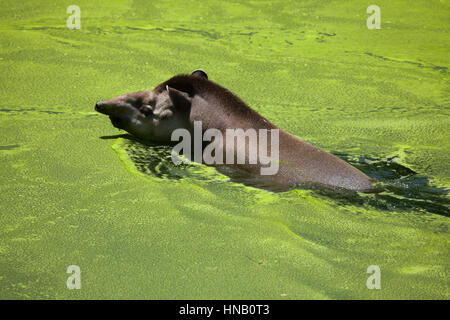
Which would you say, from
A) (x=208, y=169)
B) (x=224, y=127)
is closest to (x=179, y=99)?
(x=224, y=127)

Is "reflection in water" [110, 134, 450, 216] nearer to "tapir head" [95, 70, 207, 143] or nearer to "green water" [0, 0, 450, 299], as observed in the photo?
"green water" [0, 0, 450, 299]

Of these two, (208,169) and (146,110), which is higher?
(146,110)

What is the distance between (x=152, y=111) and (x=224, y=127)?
71 centimetres

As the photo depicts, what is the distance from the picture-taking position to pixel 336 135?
227 inches

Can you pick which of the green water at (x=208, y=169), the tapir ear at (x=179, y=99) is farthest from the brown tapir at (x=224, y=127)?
the green water at (x=208, y=169)

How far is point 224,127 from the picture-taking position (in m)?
4.80

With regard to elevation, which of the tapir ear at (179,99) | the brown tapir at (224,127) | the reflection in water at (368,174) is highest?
the tapir ear at (179,99)

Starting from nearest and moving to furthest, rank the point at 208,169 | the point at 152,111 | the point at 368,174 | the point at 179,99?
1. the point at 208,169
2. the point at 368,174
3. the point at 179,99
4. the point at 152,111

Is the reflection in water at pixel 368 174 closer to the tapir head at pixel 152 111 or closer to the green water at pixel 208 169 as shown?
the green water at pixel 208 169

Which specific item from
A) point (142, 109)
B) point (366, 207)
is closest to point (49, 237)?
point (142, 109)

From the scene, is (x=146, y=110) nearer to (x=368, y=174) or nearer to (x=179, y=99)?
(x=179, y=99)

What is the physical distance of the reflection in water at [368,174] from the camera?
4.22m

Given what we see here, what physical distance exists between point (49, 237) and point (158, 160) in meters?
1.46

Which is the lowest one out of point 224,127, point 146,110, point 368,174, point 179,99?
point 368,174
